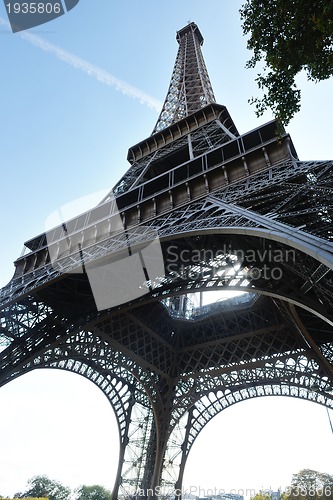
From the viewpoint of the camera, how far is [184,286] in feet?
63.6

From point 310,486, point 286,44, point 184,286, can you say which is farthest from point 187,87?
point 310,486

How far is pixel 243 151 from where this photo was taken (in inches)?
731

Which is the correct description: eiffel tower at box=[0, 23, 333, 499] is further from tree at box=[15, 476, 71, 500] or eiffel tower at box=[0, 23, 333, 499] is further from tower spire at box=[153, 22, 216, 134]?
tree at box=[15, 476, 71, 500]

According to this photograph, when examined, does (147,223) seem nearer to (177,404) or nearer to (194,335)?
(194,335)

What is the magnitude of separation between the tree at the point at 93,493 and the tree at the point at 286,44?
6259 centimetres

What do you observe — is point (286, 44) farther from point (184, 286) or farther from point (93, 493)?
point (93, 493)

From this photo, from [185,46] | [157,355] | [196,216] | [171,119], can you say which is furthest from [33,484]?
[185,46]

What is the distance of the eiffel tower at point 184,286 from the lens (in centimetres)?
1342

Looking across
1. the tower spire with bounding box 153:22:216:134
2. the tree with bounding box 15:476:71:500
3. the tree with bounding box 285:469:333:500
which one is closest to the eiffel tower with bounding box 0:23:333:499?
the tower spire with bounding box 153:22:216:134

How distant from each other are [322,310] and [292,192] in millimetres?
3907

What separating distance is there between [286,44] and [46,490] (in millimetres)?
62913

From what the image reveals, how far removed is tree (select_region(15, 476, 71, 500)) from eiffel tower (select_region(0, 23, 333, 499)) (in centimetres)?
3282

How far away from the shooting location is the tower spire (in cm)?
3669

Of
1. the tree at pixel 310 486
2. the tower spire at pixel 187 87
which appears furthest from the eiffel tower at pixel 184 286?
the tree at pixel 310 486
